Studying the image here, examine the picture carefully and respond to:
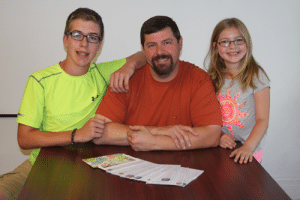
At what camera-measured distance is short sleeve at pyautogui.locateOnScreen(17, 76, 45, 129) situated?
1544mm

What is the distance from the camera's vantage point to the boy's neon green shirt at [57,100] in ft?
5.13

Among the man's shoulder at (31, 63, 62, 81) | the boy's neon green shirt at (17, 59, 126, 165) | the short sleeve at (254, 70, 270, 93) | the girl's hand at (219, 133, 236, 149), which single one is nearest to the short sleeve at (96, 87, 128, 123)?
the boy's neon green shirt at (17, 59, 126, 165)

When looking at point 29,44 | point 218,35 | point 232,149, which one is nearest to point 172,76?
point 218,35

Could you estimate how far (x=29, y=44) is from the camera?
7.51 ft

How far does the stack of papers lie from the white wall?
1.43 meters

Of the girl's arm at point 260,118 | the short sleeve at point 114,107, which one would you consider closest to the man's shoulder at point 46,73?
the short sleeve at point 114,107

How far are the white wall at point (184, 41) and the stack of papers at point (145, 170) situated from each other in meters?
1.43

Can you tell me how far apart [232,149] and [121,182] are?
0.73 meters

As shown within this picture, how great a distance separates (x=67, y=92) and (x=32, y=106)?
0.22 metres

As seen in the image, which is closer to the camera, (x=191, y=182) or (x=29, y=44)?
(x=191, y=182)

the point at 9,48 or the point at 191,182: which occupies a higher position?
the point at 9,48

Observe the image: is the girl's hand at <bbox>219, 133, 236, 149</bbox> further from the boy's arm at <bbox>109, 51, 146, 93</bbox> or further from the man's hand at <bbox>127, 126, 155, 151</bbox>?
the boy's arm at <bbox>109, 51, 146, 93</bbox>

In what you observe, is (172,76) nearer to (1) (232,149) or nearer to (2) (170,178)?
(1) (232,149)

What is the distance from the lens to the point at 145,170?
43.1 inches
